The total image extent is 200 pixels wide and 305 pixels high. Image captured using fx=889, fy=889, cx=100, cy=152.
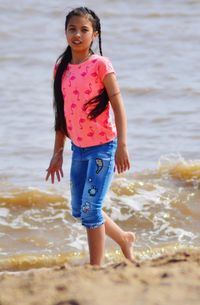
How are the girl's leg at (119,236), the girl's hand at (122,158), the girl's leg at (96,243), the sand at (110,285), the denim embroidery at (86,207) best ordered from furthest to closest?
the girl's leg at (119,236) < the girl's leg at (96,243) < the denim embroidery at (86,207) < the girl's hand at (122,158) < the sand at (110,285)

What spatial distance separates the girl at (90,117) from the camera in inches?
183

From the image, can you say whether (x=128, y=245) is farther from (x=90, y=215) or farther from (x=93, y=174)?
(x=93, y=174)

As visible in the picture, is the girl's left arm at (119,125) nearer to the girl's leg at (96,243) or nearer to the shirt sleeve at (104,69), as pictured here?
the shirt sleeve at (104,69)

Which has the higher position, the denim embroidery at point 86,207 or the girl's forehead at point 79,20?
the girl's forehead at point 79,20

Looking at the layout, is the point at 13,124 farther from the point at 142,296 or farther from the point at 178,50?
the point at 142,296

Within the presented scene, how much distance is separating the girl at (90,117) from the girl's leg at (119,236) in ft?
0.56

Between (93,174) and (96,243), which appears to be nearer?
(93,174)

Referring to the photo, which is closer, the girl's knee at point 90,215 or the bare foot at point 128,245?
the girl's knee at point 90,215

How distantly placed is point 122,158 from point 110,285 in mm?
1137

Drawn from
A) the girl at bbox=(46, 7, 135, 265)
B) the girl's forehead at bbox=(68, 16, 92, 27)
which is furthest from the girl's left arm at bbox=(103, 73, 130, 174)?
the girl's forehead at bbox=(68, 16, 92, 27)

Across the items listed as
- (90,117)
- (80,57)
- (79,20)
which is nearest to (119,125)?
(90,117)

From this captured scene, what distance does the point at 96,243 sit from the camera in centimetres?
484

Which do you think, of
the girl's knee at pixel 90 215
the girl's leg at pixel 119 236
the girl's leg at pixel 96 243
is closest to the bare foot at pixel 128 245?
the girl's leg at pixel 119 236

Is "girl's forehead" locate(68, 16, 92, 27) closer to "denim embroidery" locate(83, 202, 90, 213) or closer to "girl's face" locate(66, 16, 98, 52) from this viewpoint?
"girl's face" locate(66, 16, 98, 52)
